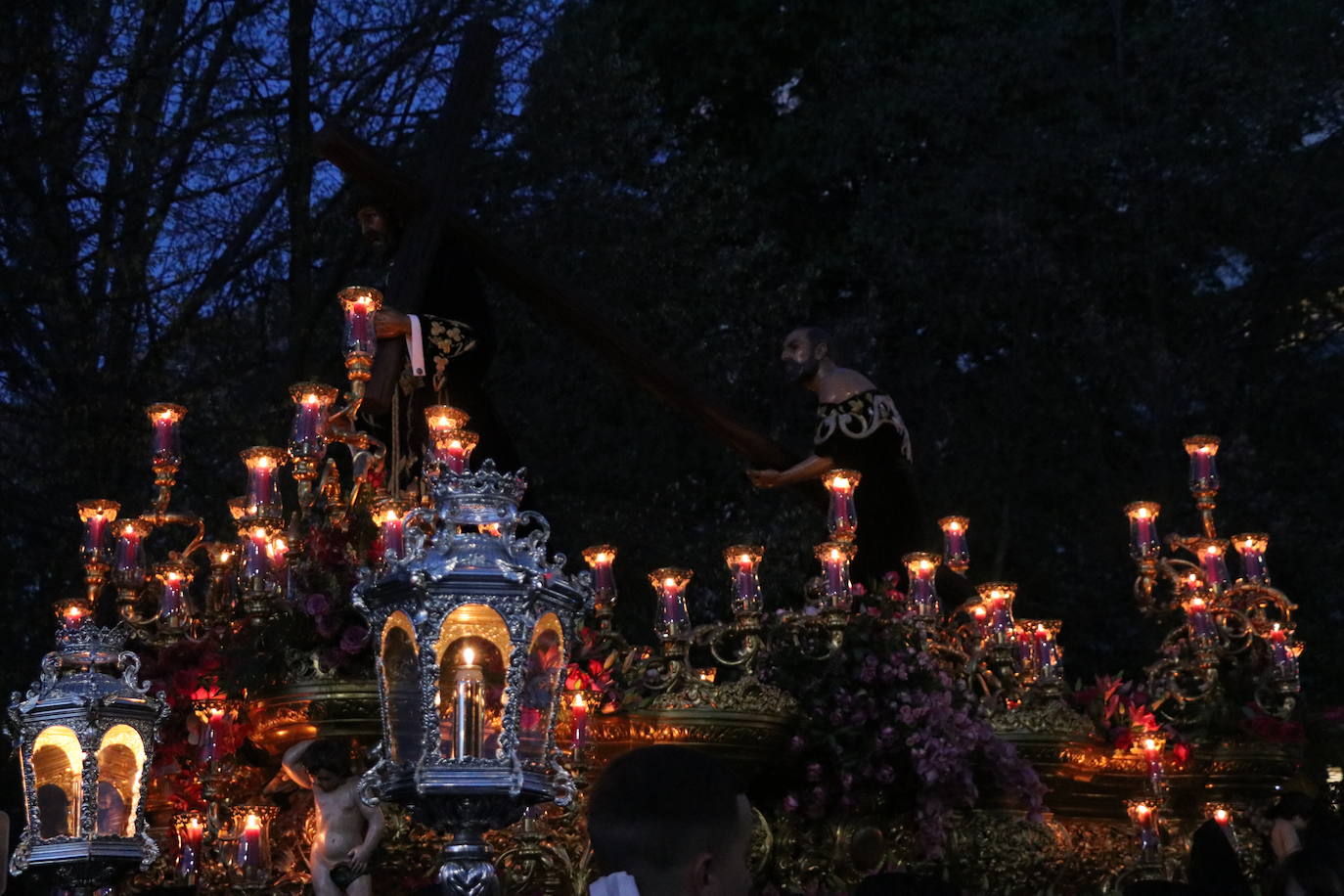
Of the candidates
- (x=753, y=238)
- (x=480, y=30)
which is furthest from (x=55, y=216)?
(x=753, y=238)

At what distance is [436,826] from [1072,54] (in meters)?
19.2

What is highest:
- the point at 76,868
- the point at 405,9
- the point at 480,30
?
the point at 405,9

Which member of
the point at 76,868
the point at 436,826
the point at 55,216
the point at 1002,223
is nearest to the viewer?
the point at 436,826

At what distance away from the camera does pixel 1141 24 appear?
2111 centimetres

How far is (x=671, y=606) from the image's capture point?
8.50 metres

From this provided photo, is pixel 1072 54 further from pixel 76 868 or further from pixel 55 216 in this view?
pixel 76 868

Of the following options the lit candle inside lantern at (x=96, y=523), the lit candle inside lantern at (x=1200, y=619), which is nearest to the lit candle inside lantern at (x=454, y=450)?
the lit candle inside lantern at (x=96, y=523)

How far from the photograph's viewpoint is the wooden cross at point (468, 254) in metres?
9.29

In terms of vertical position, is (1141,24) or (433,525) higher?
(1141,24)

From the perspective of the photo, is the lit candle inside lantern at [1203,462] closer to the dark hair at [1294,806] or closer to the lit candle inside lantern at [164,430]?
the dark hair at [1294,806]

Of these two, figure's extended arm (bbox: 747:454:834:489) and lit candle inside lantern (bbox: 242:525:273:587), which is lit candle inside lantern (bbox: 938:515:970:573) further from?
lit candle inside lantern (bbox: 242:525:273:587)

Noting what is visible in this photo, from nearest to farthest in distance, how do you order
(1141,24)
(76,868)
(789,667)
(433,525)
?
(433,525)
(76,868)
(789,667)
(1141,24)

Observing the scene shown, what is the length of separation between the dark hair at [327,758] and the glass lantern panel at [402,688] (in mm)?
2390

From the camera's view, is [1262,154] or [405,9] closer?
[405,9]
